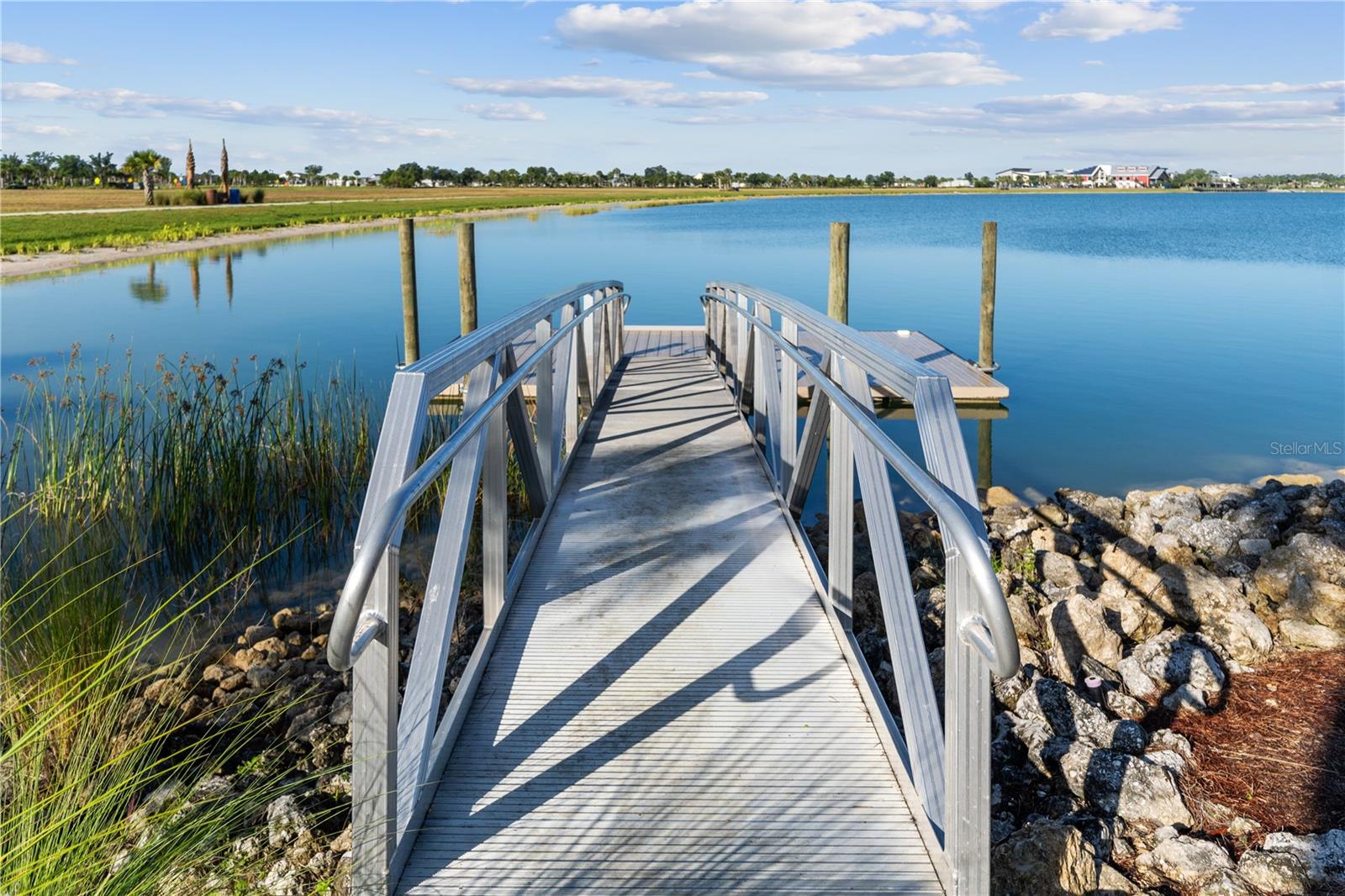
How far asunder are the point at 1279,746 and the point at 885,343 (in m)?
7.56

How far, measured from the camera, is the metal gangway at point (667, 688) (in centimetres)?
234

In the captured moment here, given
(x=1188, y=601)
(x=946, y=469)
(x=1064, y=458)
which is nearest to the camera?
(x=946, y=469)

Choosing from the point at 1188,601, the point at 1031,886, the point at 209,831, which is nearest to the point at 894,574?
the point at 1031,886

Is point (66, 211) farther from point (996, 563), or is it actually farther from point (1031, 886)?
point (1031, 886)

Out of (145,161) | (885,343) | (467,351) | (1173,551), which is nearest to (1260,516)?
(1173,551)

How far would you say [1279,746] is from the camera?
4.08 meters

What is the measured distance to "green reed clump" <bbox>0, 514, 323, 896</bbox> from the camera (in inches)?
83.8

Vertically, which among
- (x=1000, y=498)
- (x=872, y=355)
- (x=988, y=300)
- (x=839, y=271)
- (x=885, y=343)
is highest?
(x=839, y=271)

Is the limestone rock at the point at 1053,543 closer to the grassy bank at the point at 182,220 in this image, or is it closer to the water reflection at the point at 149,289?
the grassy bank at the point at 182,220

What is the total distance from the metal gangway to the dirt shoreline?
61.9ft

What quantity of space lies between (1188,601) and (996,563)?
4.88 ft

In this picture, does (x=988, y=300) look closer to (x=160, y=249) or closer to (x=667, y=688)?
(x=667, y=688)

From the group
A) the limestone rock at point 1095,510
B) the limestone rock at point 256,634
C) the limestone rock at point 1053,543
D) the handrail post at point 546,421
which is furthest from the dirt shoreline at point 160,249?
the handrail post at point 546,421

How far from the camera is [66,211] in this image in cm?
4666
